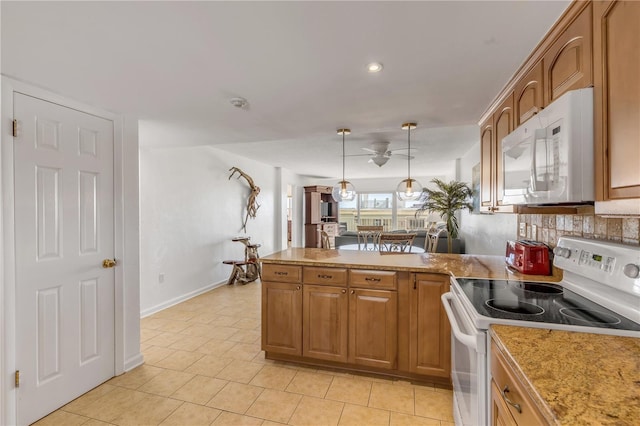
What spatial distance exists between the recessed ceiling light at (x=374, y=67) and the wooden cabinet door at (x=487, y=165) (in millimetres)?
1142

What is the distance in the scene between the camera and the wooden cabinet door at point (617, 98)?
0.88 m

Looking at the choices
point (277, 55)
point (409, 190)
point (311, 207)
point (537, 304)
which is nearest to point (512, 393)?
point (537, 304)

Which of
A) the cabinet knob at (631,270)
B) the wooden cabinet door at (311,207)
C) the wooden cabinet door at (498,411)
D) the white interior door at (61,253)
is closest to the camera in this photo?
the wooden cabinet door at (498,411)

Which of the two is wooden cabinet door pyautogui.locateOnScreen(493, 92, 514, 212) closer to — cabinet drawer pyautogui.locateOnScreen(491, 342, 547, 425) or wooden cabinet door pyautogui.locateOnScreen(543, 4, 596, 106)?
wooden cabinet door pyautogui.locateOnScreen(543, 4, 596, 106)

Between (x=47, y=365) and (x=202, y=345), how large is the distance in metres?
1.18

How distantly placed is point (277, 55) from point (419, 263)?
70.1 inches

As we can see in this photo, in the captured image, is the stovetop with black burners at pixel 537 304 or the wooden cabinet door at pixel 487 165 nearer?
the stovetop with black burners at pixel 537 304

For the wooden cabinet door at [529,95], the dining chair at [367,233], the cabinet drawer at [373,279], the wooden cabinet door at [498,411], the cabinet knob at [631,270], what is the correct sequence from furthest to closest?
the dining chair at [367,233] < the cabinet drawer at [373,279] < the wooden cabinet door at [529,95] < the cabinet knob at [631,270] < the wooden cabinet door at [498,411]

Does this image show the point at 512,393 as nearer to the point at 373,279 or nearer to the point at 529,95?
the point at 373,279

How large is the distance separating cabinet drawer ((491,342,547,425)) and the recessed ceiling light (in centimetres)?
143

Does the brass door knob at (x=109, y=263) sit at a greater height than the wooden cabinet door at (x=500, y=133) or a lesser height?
lesser

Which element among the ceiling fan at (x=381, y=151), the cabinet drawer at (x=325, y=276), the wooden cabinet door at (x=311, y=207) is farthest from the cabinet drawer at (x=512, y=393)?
the wooden cabinet door at (x=311, y=207)

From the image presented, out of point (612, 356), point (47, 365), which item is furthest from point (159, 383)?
point (612, 356)

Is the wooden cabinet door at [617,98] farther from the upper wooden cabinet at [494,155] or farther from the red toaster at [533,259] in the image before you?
the red toaster at [533,259]
